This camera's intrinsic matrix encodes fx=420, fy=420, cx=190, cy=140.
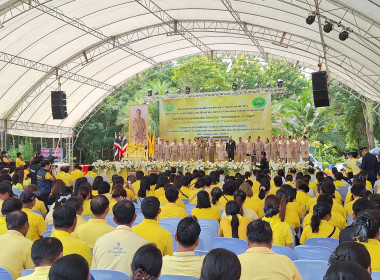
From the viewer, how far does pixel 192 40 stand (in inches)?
749

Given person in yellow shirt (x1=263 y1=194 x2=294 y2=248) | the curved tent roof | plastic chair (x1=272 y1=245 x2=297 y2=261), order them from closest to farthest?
plastic chair (x1=272 y1=245 x2=297 y2=261) < person in yellow shirt (x1=263 y1=194 x2=294 y2=248) < the curved tent roof

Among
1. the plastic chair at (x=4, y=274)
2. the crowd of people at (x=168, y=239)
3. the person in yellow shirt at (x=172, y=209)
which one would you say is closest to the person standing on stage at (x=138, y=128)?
the crowd of people at (x=168, y=239)

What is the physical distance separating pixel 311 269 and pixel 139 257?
1.42 meters

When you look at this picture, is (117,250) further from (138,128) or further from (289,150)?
(138,128)

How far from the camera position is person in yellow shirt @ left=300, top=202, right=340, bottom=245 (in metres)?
3.88

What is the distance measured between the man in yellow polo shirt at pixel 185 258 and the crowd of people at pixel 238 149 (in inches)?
496

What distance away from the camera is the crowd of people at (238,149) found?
16.2m

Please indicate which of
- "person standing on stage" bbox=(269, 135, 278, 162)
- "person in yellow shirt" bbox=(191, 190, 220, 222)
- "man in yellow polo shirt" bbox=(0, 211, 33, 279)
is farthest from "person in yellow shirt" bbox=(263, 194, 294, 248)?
"person standing on stage" bbox=(269, 135, 278, 162)

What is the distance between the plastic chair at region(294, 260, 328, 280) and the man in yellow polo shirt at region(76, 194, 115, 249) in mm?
1684

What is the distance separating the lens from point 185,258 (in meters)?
2.54

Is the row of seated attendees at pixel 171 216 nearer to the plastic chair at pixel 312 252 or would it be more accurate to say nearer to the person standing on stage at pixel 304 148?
the plastic chair at pixel 312 252

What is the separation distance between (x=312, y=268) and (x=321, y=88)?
34.8ft

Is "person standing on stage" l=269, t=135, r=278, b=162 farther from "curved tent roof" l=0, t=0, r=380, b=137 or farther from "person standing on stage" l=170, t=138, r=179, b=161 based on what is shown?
"person standing on stage" l=170, t=138, r=179, b=161

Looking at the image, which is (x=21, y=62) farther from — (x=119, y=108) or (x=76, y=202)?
(x=119, y=108)
